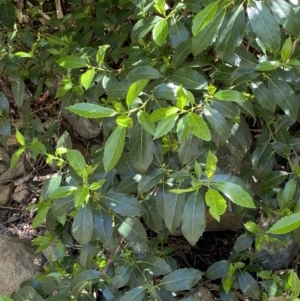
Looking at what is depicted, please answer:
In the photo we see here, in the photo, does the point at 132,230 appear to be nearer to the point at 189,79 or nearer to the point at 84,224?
the point at 84,224

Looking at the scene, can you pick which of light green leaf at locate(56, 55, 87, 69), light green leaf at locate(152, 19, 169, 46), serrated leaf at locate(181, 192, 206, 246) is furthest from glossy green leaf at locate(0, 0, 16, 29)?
serrated leaf at locate(181, 192, 206, 246)

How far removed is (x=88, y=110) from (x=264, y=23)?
0.53 metres

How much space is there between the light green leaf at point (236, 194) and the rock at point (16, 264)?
1542 millimetres

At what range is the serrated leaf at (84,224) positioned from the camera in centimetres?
145

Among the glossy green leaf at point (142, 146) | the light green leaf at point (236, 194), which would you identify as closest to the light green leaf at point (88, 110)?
the glossy green leaf at point (142, 146)

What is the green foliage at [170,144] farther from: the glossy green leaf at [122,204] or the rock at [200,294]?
the rock at [200,294]

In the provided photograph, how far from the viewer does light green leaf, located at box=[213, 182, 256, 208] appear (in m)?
1.24

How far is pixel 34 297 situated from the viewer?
1529 millimetres

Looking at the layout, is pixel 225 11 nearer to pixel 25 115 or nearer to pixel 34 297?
pixel 34 297

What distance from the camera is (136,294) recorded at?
147cm

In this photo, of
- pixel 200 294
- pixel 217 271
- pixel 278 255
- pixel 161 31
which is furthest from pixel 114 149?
pixel 278 255

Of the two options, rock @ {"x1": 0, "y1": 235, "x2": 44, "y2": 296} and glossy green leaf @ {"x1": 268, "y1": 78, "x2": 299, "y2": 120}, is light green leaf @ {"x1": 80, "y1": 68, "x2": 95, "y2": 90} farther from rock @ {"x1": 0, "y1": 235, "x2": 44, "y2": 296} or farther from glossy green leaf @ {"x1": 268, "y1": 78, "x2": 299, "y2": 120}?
rock @ {"x1": 0, "y1": 235, "x2": 44, "y2": 296}

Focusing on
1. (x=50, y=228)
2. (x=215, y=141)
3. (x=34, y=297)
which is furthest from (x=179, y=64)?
(x=34, y=297)

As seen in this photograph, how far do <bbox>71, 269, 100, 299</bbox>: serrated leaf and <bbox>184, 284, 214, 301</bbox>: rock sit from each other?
69 centimetres
